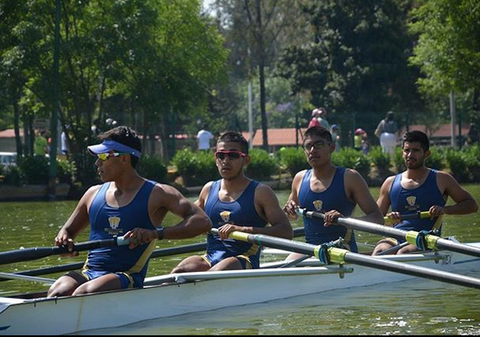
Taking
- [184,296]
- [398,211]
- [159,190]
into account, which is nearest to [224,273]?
[184,296]

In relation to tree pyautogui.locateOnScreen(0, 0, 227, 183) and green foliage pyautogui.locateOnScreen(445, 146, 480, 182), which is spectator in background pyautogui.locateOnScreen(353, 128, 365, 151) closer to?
green foliage pyautogui.locateOnScreen(445, 146, 480, 182)

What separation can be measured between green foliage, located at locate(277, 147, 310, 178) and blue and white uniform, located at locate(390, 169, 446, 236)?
2024 cm

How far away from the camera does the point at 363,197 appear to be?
41.4ft

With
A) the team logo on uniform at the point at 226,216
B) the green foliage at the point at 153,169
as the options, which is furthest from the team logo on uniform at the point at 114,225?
the green foliage at the point at 153,169

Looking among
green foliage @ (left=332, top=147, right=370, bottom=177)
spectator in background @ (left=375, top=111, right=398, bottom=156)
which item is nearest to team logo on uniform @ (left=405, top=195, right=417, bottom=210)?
green foliage @ (left=332, top=147, right=370, bottom=177)

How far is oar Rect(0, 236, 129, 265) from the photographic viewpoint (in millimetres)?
9516

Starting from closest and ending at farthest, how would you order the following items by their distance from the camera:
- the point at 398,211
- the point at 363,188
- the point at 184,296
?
1. the point at 184,296
2. the point at 363,188
3. the point at 398,211

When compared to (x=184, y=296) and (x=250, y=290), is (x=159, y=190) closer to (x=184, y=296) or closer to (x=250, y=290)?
(x=184, y=296)

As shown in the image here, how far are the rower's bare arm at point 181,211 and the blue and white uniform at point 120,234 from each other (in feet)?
0.31

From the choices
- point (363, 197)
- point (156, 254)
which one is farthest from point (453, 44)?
point (156, 254)

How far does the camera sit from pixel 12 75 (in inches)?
1300

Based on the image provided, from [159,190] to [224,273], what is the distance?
1.30 metres

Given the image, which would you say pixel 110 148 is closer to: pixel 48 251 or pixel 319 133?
pixel 48 251

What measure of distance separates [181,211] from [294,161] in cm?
2482
